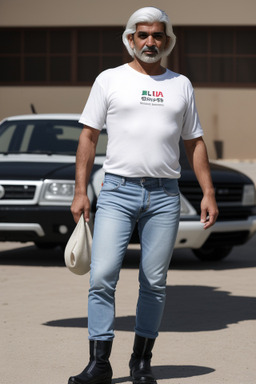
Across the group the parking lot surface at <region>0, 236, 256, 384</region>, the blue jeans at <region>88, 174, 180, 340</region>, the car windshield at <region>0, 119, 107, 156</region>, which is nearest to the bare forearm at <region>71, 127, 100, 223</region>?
the blue jeans at <region>88, 174, 180, 340</region>

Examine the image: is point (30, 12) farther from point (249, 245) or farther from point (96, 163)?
point (96, 163)

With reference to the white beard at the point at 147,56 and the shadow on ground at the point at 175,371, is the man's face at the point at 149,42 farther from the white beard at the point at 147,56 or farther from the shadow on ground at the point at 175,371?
the shadow on ground at the point at 175,371

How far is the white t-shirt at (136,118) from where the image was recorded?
5.66 m

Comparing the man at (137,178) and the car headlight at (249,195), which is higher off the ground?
the man at (137,178)

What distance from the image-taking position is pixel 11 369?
20.4 ft

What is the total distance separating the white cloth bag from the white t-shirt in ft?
1.08

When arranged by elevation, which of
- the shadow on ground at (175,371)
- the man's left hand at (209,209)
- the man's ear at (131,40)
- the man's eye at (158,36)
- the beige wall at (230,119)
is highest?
the man's eye at (158,36)

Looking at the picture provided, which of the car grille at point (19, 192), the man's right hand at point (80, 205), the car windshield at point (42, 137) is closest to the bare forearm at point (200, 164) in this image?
the man's right hand at point (80, 205)

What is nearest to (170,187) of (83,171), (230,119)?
(83,171)

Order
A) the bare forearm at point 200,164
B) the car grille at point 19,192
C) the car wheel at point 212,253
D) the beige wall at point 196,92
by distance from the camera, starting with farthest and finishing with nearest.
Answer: the beige wall at point 196,92
the car wheel at point 212,253
the car grille at point 19,192
the bare forearm at point 200,164

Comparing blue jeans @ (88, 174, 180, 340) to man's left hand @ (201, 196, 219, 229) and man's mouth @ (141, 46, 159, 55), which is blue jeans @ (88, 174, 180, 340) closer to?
man's left hand @ (201, 196, 219, 229)

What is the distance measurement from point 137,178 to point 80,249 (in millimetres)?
464

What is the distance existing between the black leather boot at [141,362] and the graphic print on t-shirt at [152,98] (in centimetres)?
117

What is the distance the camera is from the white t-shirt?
5.66 meters
